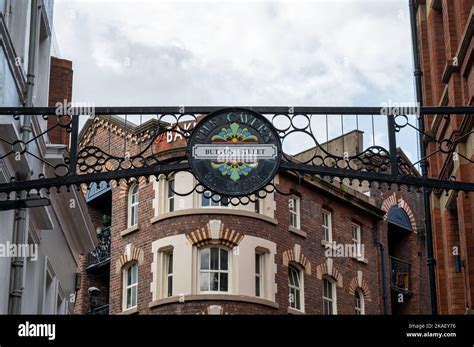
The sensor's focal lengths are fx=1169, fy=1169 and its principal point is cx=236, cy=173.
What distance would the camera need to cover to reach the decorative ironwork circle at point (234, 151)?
47.6 feet

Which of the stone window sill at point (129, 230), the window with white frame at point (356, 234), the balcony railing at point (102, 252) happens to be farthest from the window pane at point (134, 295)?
the window with white frame at point (356, 234)

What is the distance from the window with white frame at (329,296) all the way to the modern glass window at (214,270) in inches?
230

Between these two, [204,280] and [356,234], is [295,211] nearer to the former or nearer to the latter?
[356,234]

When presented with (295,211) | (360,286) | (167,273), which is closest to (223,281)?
(167,273)

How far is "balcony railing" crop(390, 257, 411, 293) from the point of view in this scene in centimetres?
5375

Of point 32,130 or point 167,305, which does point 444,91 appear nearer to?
point 32,130

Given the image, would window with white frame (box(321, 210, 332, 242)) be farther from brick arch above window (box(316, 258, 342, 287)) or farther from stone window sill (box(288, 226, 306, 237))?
stone window sill (box(288, 226, 306, 237))

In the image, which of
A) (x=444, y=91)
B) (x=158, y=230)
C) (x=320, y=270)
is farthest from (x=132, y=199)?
(x=444, y=91)

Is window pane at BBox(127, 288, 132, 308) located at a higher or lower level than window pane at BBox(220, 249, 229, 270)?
lower

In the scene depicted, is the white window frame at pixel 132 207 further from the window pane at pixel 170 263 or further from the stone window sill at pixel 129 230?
the window pane at pixel 170 263

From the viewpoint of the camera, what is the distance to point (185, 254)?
143 ft

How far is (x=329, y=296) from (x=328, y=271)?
45.6 inches

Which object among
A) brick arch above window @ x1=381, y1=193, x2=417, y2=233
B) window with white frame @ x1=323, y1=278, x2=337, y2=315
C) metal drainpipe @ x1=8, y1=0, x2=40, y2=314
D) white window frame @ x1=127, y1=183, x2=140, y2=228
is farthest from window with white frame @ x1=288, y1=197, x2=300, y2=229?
metal drainpipe @ x1=8, y1=0, x2=40, y2=314

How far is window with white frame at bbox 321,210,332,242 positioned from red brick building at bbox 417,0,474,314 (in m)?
23.7
